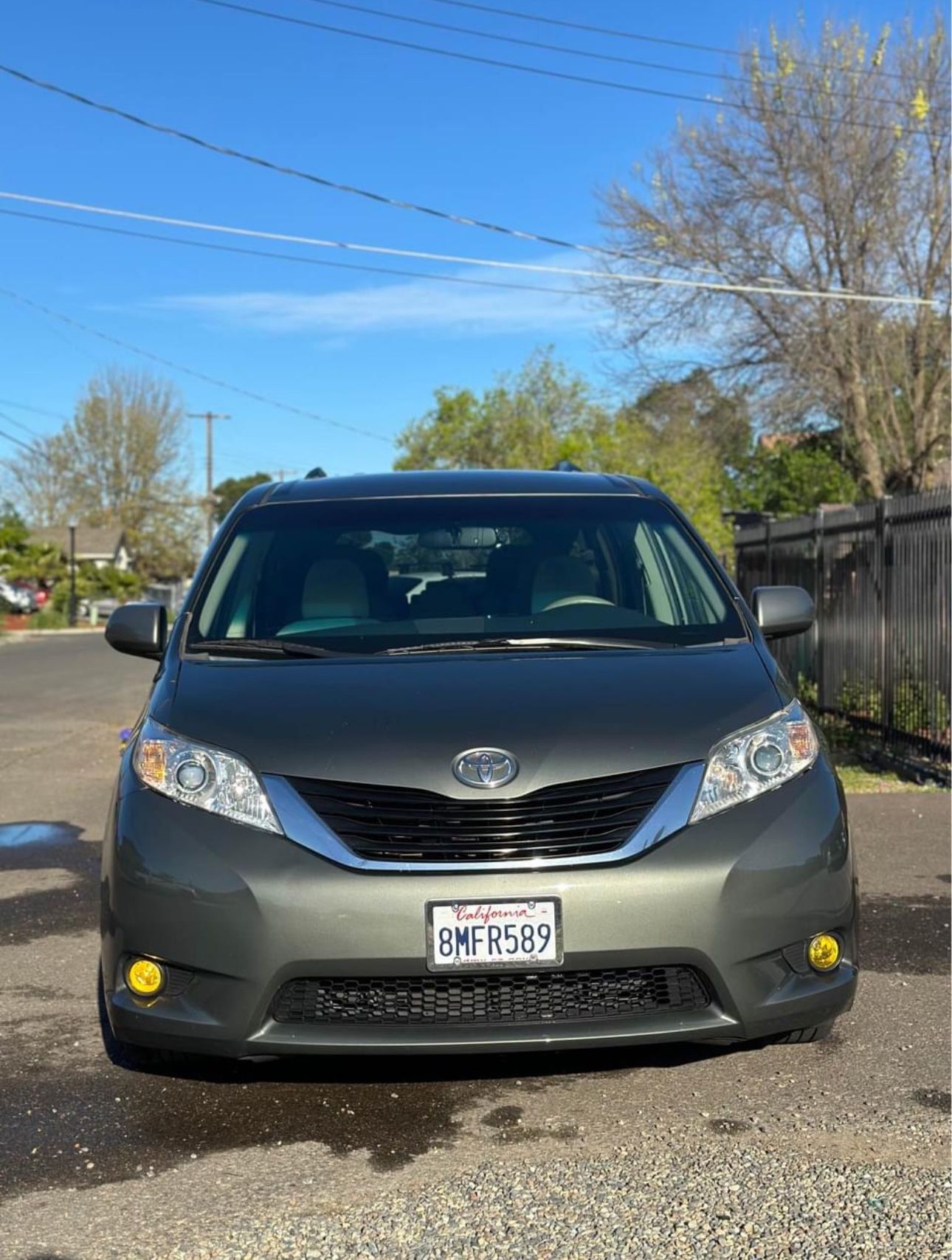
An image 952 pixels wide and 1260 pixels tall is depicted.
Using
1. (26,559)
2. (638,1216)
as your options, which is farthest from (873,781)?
(26,559)

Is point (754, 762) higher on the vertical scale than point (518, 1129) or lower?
higher

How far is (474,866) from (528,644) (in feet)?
3.29

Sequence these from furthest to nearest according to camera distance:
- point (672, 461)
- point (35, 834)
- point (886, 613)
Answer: point (672, 461) < point (886, 613) < point (35, 834)

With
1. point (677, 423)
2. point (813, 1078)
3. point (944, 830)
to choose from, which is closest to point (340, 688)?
point (813, 1078)

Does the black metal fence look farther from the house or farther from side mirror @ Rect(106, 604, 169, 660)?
the house

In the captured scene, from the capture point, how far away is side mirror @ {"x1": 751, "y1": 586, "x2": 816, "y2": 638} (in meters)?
4.64

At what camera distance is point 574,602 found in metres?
4.66

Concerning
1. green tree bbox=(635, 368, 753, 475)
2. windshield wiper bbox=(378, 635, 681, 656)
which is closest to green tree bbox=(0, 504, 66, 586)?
green tree bbox=(635, 368, 753, 475)

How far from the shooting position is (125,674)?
73.6ft

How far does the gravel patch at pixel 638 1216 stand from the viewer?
294cm

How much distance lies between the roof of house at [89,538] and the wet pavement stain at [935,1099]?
72.4m

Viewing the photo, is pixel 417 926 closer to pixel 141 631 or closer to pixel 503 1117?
pixel 503 1117

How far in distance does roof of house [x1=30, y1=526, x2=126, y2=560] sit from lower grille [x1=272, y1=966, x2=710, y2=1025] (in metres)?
72.4

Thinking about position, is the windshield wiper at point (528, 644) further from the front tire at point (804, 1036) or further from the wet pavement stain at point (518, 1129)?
the wet pavement stain at point (518, 1129)
